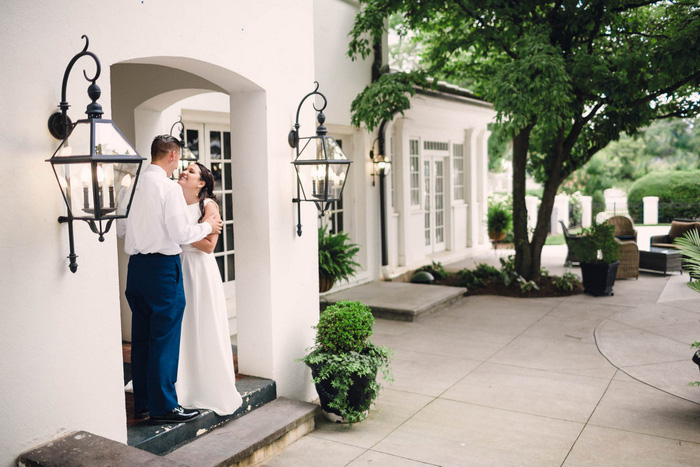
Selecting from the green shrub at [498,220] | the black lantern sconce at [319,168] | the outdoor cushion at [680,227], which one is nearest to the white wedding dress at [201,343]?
the black lantern sconce at [319,168]

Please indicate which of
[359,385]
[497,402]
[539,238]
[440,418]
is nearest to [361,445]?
[359,385]

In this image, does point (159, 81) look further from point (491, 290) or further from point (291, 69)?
point (491, 290)

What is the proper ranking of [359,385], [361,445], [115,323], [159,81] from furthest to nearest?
[159,81], [359,385], [361,445], [115,323]

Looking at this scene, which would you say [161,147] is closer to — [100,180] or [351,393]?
[100,180]

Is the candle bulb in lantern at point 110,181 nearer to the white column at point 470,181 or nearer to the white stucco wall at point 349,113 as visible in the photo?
the white stucco wall at point 349,113

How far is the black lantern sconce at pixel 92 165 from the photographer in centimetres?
A: 309

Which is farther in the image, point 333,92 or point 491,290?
point 491,290

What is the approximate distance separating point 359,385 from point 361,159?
6317 millimetres

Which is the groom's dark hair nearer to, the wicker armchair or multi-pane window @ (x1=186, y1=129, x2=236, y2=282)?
multi-pane window @ (x1=186, y1=129, x2=236, y2=282)

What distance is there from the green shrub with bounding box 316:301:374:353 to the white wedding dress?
0.95 meters

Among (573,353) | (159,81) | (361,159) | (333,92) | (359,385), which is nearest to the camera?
(359,385)

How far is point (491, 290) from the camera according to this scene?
10852 mm

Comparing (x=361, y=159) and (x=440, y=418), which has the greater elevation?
(x=361, y=159)

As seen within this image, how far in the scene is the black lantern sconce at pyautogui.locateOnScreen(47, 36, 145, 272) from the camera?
121 inches
